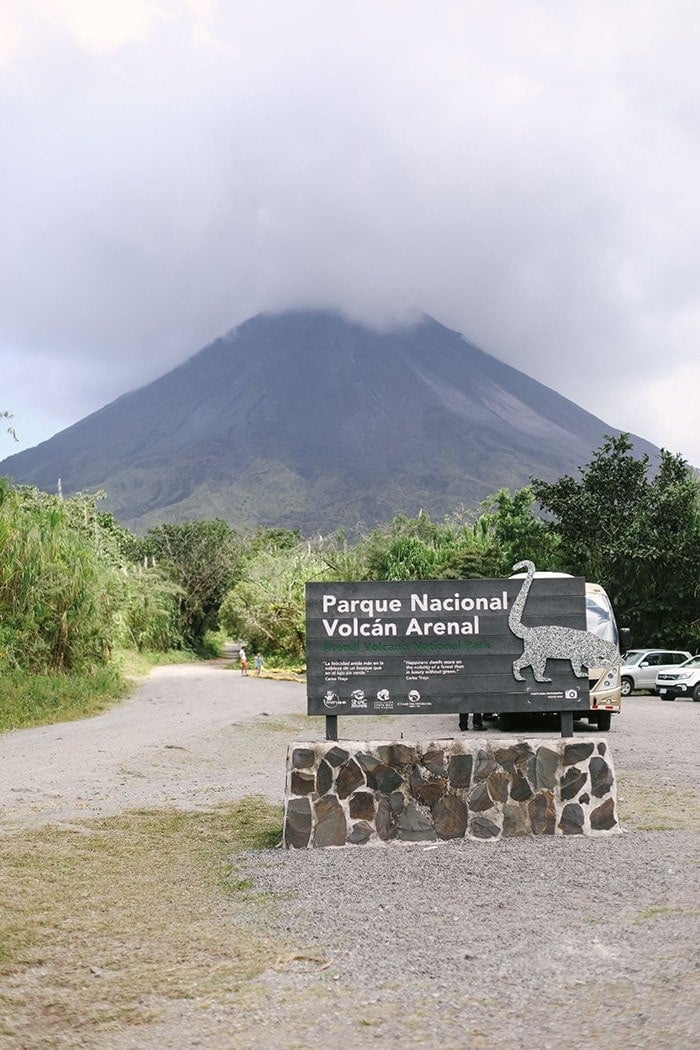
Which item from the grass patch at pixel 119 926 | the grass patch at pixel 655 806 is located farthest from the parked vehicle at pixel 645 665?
the grass patch at pixel 119 926

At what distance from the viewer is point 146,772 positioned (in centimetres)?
1202

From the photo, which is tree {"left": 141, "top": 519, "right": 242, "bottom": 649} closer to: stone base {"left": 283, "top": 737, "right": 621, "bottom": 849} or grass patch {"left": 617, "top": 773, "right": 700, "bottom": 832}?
grass patch {"left": 617, "top": 773, "right": 700, "bottom": 832}

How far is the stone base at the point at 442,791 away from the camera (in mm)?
7695

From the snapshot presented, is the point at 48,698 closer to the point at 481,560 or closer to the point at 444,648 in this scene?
the point at 444,648

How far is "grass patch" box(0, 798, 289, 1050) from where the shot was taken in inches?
177

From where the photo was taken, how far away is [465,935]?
17.7 feet

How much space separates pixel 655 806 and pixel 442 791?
2.53 meters

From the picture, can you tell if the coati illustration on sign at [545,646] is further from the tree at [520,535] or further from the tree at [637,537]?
the tree at [520,535]

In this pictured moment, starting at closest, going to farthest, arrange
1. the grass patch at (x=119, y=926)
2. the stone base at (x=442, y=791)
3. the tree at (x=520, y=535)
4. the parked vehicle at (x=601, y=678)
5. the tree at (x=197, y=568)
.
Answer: the grass patch at (x=119, y=926) → the stone base at (x=442, y=791) → the parked vehicle at (x=601, y=678) → the tree at (x=520, y=535) → the tree at (x=197, y=568)

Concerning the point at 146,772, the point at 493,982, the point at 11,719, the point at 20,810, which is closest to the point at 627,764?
the point at 146,772

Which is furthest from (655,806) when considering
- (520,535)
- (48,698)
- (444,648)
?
(520,535)

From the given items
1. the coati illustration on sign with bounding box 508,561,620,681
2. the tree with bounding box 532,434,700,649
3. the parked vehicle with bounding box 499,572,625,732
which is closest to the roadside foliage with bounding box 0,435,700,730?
the tree with bounding box 532,434,700,649

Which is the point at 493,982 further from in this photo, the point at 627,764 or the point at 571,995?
the point at 627,764

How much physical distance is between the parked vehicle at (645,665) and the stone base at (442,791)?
2299cm
